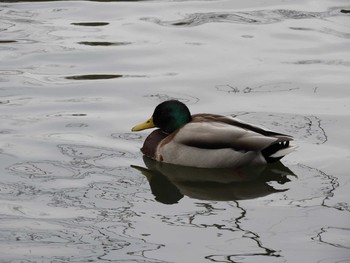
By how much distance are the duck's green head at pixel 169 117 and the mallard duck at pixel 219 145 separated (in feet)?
0.09

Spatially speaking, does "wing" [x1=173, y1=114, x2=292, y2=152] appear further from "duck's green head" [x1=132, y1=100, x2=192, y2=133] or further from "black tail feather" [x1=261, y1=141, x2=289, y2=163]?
"duck's green head" [x1=132, y1=100, x2=192, y2=133]

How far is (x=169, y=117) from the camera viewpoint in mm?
9250

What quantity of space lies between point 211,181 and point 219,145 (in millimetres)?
342

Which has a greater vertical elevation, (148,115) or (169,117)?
(169,117)

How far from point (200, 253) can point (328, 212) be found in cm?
117

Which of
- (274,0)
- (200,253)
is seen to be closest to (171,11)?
(274,0)

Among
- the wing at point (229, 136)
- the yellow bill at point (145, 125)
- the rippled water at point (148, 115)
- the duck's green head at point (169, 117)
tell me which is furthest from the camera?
the yellow bill at point (145, 125)

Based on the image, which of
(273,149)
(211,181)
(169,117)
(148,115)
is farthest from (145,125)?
(273,149)

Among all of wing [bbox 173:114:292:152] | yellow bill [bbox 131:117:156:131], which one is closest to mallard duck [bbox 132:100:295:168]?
wing [bbox 173:114:292:152]

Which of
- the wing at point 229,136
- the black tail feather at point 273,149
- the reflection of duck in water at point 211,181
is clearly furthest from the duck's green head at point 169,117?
the black tail feather at point 273,149

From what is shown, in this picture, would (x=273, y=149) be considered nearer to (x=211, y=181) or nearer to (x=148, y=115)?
(x=211, y=181)

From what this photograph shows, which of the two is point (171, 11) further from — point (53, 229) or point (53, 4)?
point (53, 229)

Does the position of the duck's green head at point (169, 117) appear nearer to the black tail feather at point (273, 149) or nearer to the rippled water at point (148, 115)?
the rippled water at point (148, 115)

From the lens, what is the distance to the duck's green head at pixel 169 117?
9203 mm
